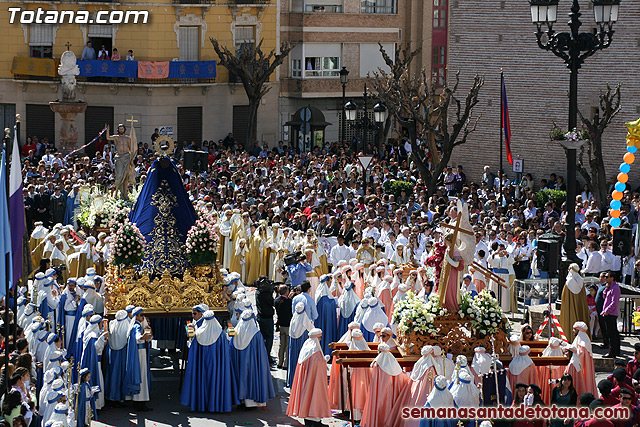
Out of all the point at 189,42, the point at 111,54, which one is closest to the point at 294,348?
the point at 111,54

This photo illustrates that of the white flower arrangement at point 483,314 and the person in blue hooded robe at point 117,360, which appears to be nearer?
the white flower arrangement at point 483,314

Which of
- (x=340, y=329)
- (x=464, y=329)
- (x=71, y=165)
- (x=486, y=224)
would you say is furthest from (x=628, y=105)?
(x=464, y=329)

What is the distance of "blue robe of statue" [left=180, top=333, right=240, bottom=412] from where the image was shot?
1653cm

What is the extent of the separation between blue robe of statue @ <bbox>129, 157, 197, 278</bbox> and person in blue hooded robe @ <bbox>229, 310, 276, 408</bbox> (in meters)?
1.76

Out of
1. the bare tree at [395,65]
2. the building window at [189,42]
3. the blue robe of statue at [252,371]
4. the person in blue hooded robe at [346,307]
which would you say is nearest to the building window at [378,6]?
the bare tree at [395,65]

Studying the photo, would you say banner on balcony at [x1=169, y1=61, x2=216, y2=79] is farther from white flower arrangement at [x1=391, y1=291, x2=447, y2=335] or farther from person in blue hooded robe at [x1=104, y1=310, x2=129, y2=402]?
white flower arrangement at [x1=391, y1=291, x2=447, y2=335]

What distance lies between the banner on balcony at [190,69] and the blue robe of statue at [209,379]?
104 feet

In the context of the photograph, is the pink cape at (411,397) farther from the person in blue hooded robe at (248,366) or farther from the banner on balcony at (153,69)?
the banner on balcony at (153,69)

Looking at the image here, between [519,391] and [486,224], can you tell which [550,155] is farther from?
[519,391]

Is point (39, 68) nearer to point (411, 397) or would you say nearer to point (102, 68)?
point (102, 68)

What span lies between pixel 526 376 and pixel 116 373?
18.8ft

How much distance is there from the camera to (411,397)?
49.1 feet

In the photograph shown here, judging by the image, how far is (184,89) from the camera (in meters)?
48.0

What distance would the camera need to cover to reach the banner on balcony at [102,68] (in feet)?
152
